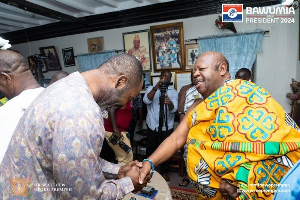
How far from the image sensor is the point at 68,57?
22.4 feet

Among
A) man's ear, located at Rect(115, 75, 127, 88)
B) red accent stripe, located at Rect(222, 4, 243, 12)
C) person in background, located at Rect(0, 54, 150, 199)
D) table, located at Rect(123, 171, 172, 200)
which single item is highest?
red accent stripe, located at Rect(222, 4, 243, 12)

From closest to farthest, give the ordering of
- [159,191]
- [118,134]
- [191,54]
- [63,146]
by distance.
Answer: [63,146] → [159,191] → [118,134] → [191,54]

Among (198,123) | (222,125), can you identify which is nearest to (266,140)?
(222,125)

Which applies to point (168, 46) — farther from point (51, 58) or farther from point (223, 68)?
point (51, 58)

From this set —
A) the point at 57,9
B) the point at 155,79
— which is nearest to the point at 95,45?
the point at 57,9

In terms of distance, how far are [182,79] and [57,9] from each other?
4.00 metres

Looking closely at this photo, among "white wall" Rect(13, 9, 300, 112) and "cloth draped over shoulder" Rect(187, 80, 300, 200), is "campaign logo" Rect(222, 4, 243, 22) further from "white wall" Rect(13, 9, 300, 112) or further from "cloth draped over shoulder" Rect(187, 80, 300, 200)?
"cloth draped over shoulder" Rect(187, 80, 300, 200)

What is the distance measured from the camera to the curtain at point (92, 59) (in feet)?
20.2

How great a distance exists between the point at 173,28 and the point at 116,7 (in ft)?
5.85

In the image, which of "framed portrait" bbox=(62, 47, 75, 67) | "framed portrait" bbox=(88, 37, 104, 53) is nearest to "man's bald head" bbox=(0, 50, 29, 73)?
"framed portrait" bbox=(88, 37, 104, 53)

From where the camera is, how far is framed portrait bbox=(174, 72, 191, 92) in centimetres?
528

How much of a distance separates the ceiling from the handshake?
4.29 m

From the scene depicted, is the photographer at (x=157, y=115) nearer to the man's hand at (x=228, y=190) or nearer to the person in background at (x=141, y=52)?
the person in background at (x=141, y=52)

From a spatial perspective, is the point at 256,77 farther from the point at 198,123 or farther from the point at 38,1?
the point at 38,1
